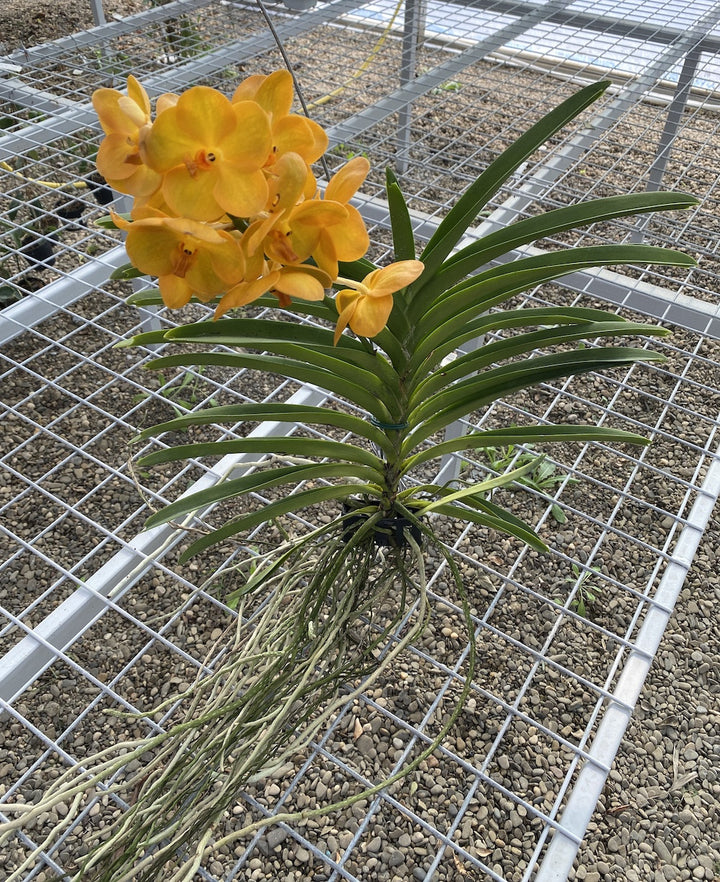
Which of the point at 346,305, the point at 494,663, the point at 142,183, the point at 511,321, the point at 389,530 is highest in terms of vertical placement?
the point at 142,183

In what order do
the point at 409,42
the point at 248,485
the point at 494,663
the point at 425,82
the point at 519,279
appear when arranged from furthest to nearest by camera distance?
the point at 409,42
the point at 425,82
the point at 494,663
the point at 248,485
the point at 519,279

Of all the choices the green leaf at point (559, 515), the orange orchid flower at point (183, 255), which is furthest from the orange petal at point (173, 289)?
the green leaf at point (559, 515)

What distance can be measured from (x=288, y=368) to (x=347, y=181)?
18cm

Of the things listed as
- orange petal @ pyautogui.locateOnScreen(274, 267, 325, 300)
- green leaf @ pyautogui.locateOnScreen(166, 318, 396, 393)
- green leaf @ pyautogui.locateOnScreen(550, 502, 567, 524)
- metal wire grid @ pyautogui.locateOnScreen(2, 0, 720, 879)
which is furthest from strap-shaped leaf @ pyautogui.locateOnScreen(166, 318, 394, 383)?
green leaf @ pyautogui.locateOnScreen(550, 502, 567, 524)

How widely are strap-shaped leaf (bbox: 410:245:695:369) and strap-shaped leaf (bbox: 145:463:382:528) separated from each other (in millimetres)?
133

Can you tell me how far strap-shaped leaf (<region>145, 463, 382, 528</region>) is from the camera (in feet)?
2.41

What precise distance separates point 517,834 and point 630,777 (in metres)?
0.23

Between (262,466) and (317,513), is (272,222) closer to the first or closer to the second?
(262,466)

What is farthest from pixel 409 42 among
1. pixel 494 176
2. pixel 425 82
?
pixel 494 176

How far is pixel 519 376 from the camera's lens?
2.41ft

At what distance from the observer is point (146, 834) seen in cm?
65

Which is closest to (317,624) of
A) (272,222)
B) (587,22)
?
(272,222)

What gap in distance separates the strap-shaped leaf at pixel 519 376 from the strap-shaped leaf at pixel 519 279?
57 millimetres

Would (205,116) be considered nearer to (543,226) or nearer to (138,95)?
(138,95)
